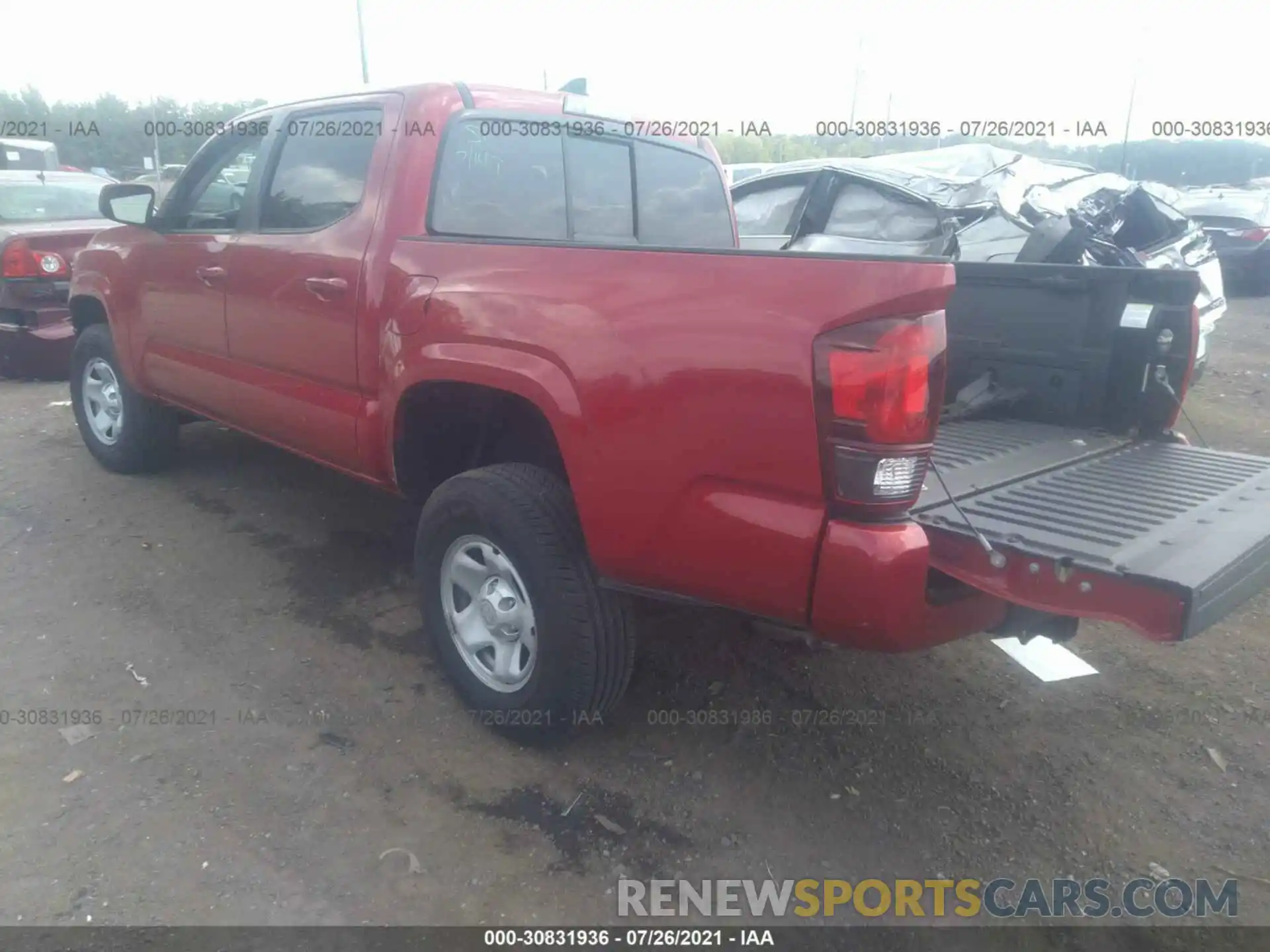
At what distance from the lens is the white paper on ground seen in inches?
138

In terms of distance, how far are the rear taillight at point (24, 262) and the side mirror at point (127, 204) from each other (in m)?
2.96

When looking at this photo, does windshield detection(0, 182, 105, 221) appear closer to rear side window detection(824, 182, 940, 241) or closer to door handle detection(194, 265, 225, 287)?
door handle detection(194, 265, 225, 287)

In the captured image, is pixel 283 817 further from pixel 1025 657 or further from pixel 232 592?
pixel 1025 657

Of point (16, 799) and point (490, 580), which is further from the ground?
point (490, 580)

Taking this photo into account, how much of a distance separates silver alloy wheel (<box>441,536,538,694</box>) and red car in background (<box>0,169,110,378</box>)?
524 centimetres

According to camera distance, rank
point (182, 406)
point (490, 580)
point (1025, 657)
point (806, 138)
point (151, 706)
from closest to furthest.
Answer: point (490, 580)
point (151, 706)
point (1025, 657)
point (182, 406)
point (806, 138)

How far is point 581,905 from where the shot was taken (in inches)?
95.6

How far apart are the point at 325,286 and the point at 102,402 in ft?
9.21

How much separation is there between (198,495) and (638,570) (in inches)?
142

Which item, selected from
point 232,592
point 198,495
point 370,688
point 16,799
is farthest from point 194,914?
point 198,495

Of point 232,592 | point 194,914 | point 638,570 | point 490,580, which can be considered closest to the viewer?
point 194,914

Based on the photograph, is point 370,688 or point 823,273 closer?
point 823,273

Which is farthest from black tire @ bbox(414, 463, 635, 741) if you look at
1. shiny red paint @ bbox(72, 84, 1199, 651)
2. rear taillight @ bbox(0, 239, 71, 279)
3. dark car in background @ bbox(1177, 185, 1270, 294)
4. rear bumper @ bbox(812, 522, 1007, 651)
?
dark car in background @ bbox(1177, 185, 1270, 294)

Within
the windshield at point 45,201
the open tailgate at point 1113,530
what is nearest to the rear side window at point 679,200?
the open tailgate at point 1113,530
